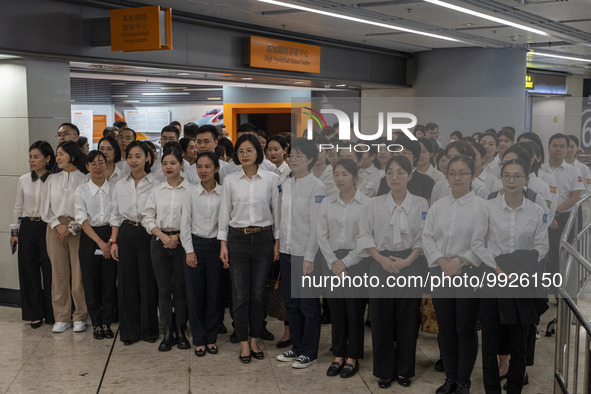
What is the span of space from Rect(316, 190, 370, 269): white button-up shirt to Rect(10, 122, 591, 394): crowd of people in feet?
0.03

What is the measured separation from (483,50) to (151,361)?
30.0 ft

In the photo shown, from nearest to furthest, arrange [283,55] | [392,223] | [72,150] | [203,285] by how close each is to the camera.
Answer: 1. [392,223]
2. [203,285]
3. [72,150]
4. [283,55]

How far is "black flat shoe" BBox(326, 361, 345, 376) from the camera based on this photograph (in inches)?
191

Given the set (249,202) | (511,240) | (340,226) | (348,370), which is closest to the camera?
(511,240)

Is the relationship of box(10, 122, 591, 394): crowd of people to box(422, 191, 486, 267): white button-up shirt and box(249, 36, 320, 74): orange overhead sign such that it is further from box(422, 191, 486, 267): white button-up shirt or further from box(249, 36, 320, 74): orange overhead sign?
box(249, 36, 320, 74): orange overhead sign

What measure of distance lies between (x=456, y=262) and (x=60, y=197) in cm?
346

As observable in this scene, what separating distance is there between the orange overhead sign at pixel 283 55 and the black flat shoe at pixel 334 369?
18.1 ft

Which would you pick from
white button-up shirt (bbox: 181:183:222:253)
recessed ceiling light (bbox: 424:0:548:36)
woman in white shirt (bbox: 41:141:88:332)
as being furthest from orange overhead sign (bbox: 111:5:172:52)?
recessed ceiling light (bbox: 424:0:548:36)

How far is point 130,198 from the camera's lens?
5.50 m

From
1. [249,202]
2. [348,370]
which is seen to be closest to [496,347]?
[348,370]

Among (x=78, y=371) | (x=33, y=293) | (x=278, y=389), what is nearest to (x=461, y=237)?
(x=278, y=389)

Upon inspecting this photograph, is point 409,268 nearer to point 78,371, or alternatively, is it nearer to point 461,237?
point 461,237

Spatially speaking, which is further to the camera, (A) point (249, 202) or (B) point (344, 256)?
(A) point (249, 202)

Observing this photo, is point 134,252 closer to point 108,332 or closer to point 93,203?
point 93,203
